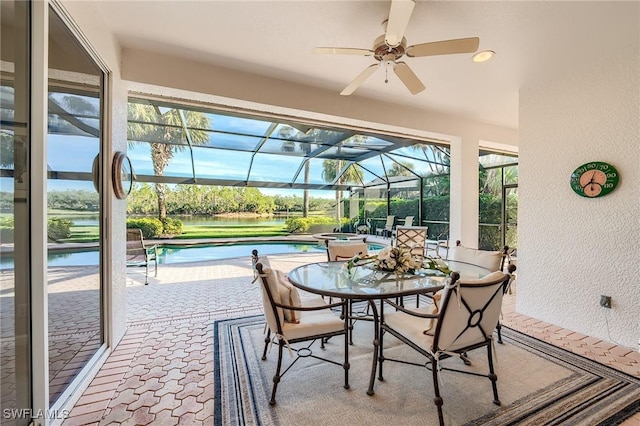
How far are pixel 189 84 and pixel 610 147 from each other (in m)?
4.18

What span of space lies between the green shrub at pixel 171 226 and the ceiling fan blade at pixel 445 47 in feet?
34.7

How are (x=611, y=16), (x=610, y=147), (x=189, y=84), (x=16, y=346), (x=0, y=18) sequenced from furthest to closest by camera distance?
1. (x=189, y=84)
2. (x=610, y=147)
3. (x=611, y=16)
4. (x=16, y=346)
5. (x=0, y=18)

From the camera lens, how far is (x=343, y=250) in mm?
3230

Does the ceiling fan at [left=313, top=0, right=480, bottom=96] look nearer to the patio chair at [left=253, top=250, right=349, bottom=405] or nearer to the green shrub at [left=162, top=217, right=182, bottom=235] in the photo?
the patio chair at [left=253, top=250, right=349, bottom=405]

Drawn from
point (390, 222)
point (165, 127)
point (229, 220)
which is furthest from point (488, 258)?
point (229, 220)

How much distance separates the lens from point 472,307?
1623 millimetres

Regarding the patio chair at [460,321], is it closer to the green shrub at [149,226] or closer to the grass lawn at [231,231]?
the green shrub at [149,226]

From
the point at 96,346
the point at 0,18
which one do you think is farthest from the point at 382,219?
the point at 0,18

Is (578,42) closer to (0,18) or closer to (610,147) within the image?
(610,147)

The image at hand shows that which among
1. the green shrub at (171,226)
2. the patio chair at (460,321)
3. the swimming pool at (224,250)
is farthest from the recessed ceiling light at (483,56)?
the green shrub at (171,226)

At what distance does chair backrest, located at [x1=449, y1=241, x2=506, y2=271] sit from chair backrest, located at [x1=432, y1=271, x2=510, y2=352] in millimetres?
1115

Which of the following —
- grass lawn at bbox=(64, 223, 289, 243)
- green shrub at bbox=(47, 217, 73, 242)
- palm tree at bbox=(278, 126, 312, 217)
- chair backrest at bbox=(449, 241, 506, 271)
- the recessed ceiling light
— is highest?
palm tree at bbox=(278, 126, 312, 217)

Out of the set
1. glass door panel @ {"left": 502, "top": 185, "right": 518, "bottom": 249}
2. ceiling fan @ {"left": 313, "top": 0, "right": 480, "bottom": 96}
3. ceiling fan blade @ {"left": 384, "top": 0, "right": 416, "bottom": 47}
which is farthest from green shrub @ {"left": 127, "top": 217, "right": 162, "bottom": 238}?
glass door panel @ {"left": 502, "top": 185, "right": 518, "bottom": 249}

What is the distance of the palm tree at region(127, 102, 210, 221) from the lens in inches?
195
